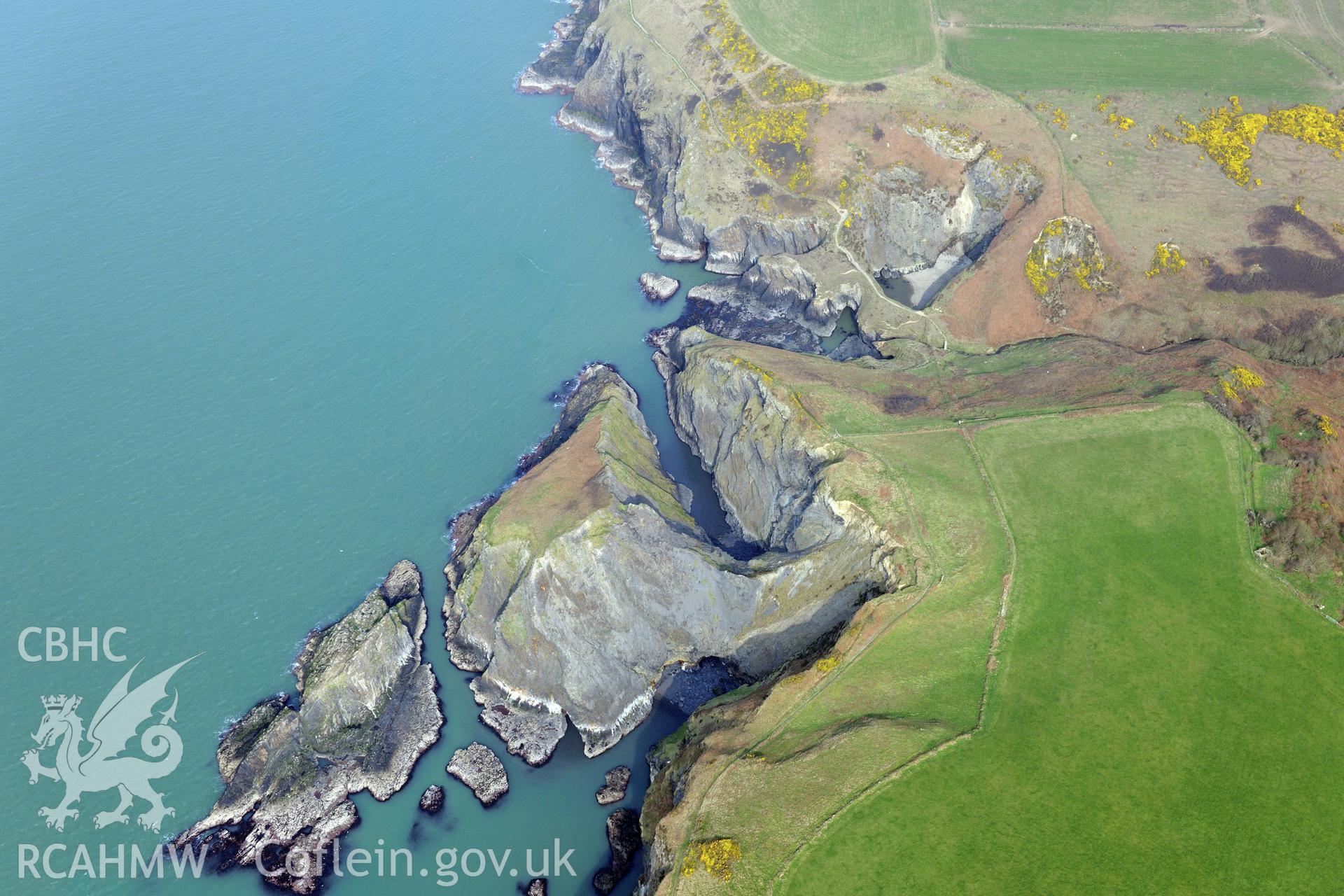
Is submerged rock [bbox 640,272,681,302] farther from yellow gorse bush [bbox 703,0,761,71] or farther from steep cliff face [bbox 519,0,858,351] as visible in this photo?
yellow gorse bush [bbox 703,0,761,71]

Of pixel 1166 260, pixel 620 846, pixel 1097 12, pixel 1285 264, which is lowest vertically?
pixel 620 846

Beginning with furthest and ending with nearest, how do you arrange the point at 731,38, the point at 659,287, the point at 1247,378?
the point at 731,38
the point at 659,287
the point at 1247,378

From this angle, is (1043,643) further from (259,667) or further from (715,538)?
(259,667)

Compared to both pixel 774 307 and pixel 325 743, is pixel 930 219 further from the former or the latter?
pixel 325 743

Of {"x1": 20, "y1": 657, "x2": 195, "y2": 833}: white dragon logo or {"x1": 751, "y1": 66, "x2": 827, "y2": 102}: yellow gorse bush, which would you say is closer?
{"x1": 20, "y1": 657, "x2": 195, "y2": 833}: white dragon logo

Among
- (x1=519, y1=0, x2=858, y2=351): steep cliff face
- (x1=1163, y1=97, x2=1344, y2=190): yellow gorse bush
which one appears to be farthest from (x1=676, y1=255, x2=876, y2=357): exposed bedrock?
(x1=1163, y1=97, x2=1344, y2=190): yellow gorse bush

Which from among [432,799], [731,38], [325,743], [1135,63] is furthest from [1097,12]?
[325,743]

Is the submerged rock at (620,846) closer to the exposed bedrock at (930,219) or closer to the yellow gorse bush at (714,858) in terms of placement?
the yellow gorse bush at (714,858)
